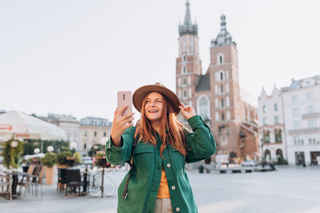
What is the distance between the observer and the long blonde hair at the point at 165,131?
196 centimetres

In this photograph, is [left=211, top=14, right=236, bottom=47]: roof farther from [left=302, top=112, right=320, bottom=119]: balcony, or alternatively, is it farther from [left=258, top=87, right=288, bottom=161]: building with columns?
[left=302, top=112, right=320, bottom=119]: balcony

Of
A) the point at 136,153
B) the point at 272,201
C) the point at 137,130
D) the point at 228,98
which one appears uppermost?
the point at 228,98

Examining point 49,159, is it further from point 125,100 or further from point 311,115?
point 311,115

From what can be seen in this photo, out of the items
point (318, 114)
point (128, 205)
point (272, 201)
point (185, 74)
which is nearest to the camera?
point (128, 205)

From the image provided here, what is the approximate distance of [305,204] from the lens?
7.02 meters

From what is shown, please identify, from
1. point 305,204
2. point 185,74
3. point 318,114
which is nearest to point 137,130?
point 305,204

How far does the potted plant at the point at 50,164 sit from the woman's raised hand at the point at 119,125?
11.5 m

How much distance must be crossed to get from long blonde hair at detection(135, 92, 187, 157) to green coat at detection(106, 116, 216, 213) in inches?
1.5

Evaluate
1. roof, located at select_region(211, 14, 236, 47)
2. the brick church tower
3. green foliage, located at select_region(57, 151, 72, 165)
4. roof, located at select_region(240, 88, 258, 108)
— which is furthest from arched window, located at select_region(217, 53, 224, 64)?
green foliage, located at select_region(57, 151, 72, 165)

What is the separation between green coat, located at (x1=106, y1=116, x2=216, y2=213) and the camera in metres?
1.76

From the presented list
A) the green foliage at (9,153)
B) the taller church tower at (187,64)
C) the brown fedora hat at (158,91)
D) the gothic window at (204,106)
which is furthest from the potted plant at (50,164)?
the taller church tower at (187,64)

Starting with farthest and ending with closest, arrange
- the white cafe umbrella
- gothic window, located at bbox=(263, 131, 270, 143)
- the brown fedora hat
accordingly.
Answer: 1. gothic window, located at bbox=(263, 131, 270, 143)
2. the white cafe umbrella
3. the brown fedora hat

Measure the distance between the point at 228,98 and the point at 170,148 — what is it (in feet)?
172

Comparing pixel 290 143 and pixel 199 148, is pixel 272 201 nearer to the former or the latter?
pixel 199 148
